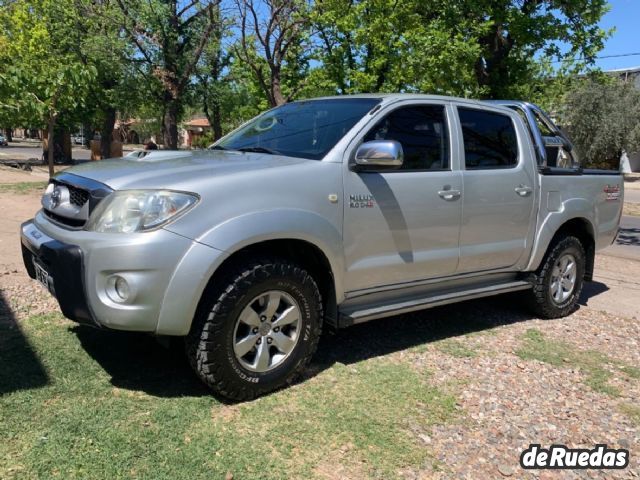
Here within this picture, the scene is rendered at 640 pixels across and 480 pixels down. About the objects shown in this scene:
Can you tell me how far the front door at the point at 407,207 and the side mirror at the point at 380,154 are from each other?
0.11 metres

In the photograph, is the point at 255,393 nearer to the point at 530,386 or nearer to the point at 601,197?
the point at 530,386

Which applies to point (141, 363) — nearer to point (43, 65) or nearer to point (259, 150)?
point (259, 150)

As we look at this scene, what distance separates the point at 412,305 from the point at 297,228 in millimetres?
1218

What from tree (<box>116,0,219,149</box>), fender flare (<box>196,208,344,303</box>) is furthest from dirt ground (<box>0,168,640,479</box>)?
tree (<box>116,0,219,149</box>)

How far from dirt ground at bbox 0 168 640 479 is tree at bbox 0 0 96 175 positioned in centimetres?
262

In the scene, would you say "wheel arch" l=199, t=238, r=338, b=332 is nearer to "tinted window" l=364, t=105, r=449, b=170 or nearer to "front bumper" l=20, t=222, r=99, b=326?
"front bumper" l=20, t=222, r=99, b=326

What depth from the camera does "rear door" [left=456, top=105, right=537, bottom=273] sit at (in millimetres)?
4539

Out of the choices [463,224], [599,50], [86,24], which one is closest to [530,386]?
[463,224]

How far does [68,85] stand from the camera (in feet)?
30.2

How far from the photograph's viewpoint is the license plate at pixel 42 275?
11.2ft

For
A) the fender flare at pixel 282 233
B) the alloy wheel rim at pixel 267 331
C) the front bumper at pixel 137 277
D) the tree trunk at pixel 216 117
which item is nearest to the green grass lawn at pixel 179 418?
the alloy wheel rim at pixel 267 331

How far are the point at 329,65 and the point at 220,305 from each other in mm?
13557

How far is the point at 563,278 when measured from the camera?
567cm

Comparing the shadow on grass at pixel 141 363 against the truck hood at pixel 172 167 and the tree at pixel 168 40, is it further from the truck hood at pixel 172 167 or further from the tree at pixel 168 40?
the tree at pixel 168 40
